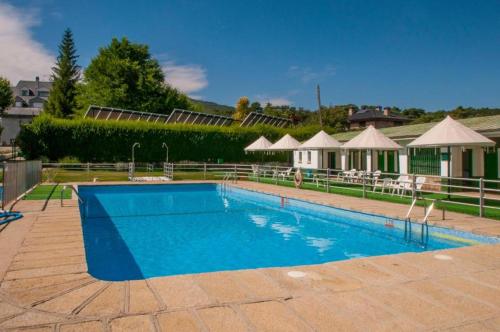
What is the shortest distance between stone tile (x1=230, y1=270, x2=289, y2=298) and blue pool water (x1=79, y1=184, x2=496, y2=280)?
2.54 metres

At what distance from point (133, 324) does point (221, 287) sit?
117 centimetres

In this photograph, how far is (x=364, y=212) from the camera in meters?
10.8

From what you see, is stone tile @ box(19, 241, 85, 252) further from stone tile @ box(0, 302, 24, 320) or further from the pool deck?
stone tile @ box(0, 302, 24, 320)

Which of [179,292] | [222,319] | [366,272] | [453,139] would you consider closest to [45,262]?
[179,292]

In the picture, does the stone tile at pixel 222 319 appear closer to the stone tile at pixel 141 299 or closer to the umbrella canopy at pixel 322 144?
the stone tile at pixel 141 299

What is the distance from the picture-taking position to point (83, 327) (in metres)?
3.24

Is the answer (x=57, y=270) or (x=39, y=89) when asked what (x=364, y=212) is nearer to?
(x=57, y=270)

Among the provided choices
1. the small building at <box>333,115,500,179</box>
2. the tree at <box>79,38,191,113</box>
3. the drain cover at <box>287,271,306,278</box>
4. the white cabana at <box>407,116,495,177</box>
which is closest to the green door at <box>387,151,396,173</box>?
the small building at <box>333,115,500,179</box>

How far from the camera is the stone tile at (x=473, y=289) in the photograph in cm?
400

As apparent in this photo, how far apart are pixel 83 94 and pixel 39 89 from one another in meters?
47.2

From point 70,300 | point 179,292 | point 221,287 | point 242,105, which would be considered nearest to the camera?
point 70,300

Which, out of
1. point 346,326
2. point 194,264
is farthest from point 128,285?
point 194,264

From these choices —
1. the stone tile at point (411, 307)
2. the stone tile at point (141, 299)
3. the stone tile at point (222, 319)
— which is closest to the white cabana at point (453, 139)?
the stone tile at point (411, 307)

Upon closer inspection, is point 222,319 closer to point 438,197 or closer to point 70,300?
point 70,300
